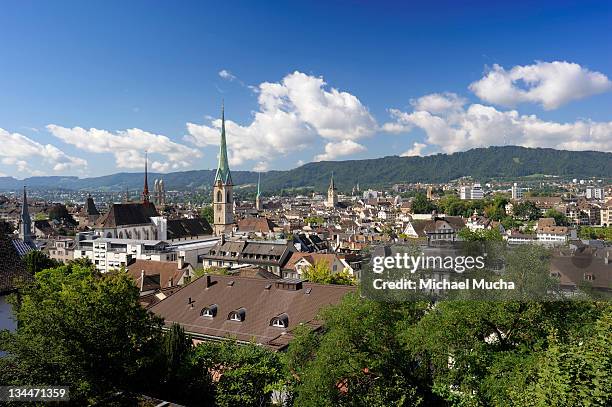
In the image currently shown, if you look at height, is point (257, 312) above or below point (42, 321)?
below

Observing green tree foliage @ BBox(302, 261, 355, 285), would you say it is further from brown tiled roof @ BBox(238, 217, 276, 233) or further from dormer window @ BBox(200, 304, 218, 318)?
brown tiled roof @ BBox(238, 217, 276, 233)

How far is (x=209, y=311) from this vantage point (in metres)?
25.5

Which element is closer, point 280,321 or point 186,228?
point 280,321

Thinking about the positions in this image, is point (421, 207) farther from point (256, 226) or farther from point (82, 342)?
point (82, 342)

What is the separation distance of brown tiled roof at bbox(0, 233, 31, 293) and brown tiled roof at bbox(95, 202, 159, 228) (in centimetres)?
5967

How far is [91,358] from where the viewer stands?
1562cm

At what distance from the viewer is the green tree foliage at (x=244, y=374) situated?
16.8 m

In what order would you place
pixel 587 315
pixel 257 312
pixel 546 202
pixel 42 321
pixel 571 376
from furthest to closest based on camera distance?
pixel 546 202, pixel 257 312, pixel 42 321, pixel 587 315, pixel 571 376

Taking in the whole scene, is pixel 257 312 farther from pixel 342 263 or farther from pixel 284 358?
pixel 342 263

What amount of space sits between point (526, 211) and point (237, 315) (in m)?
143

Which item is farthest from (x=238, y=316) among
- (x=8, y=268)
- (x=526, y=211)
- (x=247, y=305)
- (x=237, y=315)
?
(x=526, y=211)

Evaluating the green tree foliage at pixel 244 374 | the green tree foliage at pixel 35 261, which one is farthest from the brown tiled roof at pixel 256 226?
the green tree foliage at pixel 244 374

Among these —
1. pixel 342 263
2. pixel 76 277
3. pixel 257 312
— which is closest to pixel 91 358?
pixel 257 312

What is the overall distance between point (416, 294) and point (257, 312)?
10.7m
